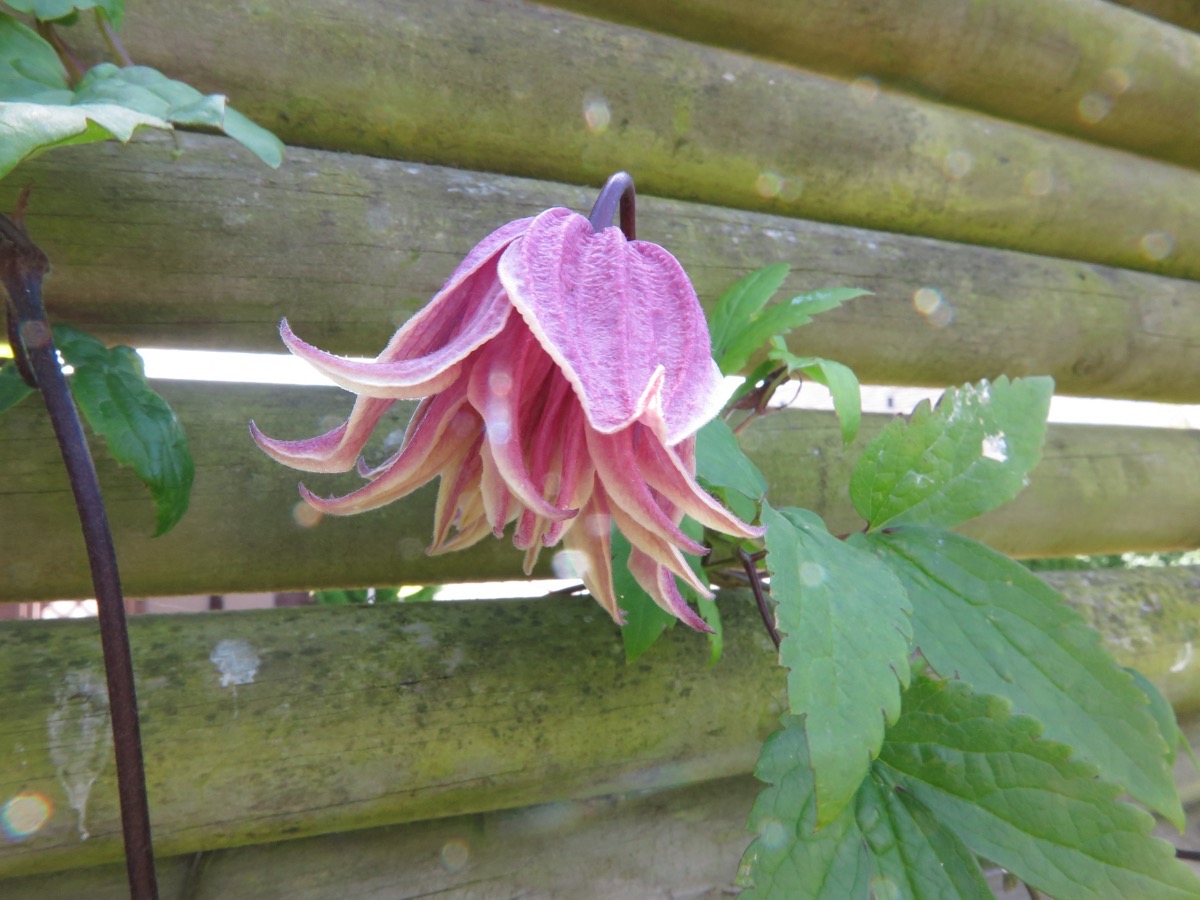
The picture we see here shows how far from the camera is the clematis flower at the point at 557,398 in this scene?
0.49m

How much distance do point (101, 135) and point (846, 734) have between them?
67 cm

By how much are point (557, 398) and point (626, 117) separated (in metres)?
0.83

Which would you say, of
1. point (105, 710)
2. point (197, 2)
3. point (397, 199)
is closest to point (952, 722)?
point (105, 710)

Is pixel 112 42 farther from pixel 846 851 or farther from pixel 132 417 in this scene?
pixel 846 851

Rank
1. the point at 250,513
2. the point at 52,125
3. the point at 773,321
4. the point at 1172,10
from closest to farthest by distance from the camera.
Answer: the point at 52,125, the point at 773,321, the point at 250,513, the point at 1172,10

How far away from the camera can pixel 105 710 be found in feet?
2.44

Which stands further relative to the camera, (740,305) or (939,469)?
(740,305)

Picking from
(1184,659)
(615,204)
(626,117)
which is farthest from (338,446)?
(1184,659)

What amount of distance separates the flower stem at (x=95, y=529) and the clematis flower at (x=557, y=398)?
0.20m

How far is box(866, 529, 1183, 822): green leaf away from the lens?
2.10 ft

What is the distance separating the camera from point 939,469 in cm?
72

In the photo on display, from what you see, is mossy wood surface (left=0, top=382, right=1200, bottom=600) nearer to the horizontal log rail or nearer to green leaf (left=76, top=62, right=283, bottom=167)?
green leaf (left=76, top=62, right=283, bottom=167)

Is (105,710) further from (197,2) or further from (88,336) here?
(197,2)

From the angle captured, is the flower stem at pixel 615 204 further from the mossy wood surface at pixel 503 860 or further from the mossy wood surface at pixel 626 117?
the mossy wood surface at pixel 503 860
